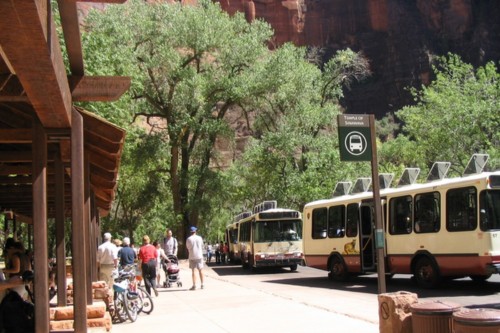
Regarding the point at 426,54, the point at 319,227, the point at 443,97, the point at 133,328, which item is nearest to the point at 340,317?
the point at 133,328

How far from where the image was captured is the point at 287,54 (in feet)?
129

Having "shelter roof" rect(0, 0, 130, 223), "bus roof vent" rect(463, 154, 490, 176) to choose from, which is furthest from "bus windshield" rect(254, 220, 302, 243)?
"shelter roof" rect(0, 0, 130, 223)

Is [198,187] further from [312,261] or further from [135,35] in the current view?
[312,261]

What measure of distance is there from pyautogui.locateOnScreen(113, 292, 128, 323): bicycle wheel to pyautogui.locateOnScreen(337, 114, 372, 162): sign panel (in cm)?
526

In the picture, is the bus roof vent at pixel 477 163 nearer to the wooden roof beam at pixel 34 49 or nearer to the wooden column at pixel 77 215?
the wooden column at pixel 77 215

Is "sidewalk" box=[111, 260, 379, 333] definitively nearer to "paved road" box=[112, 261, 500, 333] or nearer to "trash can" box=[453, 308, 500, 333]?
"paved road" box=[112, 261, 500, 333]

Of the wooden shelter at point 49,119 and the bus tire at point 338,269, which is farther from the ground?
the wooden shelter at point 49,119

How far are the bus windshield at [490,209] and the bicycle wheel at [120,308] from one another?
8024 millimetres

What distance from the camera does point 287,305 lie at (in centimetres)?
1317

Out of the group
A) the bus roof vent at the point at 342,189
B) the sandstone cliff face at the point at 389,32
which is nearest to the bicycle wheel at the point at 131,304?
the bus roof vent at the point at 342,189

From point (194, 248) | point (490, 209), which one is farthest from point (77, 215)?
point (194, 248)

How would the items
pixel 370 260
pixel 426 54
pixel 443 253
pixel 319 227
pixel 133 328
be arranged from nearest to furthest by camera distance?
pixel 133 328
pixel 443 253
pixel 370 260
pixel 319 227
pixel 426 54

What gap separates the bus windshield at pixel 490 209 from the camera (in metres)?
13.5

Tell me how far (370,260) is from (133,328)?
9.26 m
